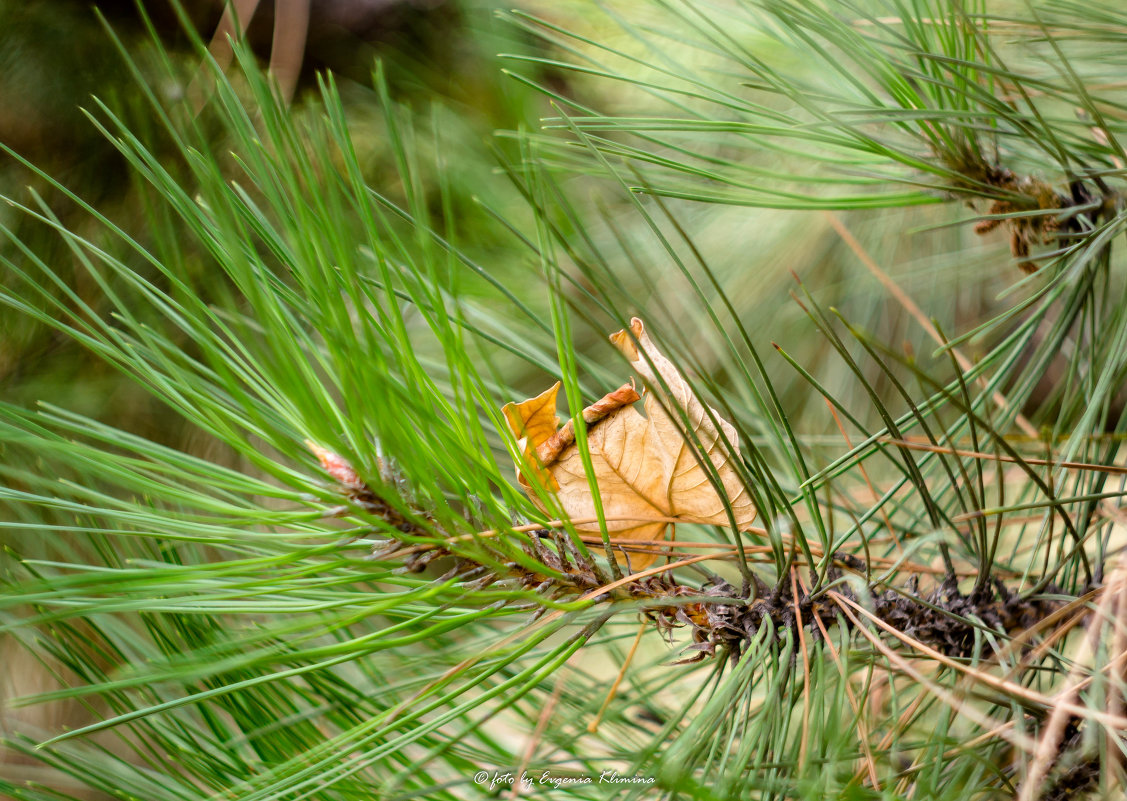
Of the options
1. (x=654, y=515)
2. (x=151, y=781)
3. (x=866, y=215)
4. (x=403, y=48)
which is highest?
(x=403, y=48)

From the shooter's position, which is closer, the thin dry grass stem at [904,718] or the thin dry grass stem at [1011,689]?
the thin dry grass stem at [1011,689]

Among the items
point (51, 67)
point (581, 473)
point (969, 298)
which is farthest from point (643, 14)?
point (581, 473)

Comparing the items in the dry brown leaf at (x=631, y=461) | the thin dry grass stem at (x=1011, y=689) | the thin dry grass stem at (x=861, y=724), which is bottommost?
the thin dry grass stem at (x=861, y=724)

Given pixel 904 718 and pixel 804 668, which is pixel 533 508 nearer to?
pixel 804 668

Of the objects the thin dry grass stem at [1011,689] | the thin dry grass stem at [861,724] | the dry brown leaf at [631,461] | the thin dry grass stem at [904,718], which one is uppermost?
the dry brown leaf at [631,461]

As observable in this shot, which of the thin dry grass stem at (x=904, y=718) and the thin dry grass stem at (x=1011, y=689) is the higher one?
the thin dry grass stem at (x=1011, y=689)

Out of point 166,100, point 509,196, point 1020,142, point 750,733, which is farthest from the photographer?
point 509,196

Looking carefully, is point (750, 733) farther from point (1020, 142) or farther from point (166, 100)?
point (166, 100)

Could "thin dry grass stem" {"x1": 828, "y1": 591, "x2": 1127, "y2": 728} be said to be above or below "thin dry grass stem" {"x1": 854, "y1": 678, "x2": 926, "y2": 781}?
above
